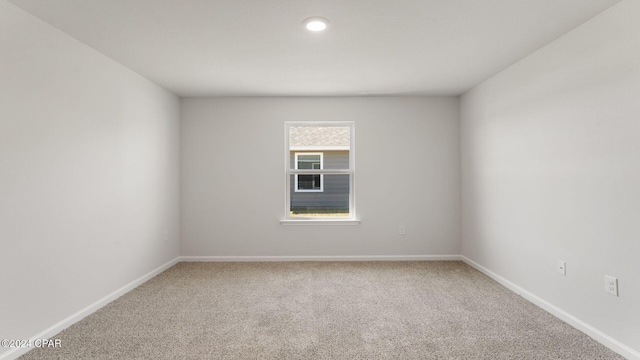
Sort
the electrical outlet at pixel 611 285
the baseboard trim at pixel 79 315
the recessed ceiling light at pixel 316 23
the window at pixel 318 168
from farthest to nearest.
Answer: the window at pixel 318 168, the recessed ceiling light at pixel 316 23, the electrical outlet at pixel 611 285, the baseboard trim at pixel 79 315

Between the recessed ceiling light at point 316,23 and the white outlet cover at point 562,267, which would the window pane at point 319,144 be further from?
the white outlet cover at point 562,267

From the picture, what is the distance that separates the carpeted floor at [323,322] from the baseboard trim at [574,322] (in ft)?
0.16

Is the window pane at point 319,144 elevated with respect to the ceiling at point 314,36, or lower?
lower

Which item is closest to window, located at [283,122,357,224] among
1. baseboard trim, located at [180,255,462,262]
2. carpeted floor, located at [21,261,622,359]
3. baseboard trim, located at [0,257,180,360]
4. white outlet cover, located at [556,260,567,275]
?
baseboard trim, located at [180,255,462,262]

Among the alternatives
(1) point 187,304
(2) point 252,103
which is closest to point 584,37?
(2) point 252,103

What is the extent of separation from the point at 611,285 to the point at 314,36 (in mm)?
2740

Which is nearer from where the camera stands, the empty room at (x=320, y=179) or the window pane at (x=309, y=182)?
the empty room at (x=320, y=179)

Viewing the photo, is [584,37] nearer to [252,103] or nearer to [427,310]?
[427,310]

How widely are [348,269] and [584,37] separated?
10.3ft

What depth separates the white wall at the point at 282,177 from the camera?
14.6 ft

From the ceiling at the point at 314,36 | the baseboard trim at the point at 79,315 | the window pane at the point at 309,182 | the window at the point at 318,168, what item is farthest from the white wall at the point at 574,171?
the baseboard trim at the point at 79,315

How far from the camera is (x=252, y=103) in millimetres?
4461

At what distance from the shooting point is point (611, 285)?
2176 millimetres

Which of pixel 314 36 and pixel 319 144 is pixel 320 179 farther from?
pixel 314 36
